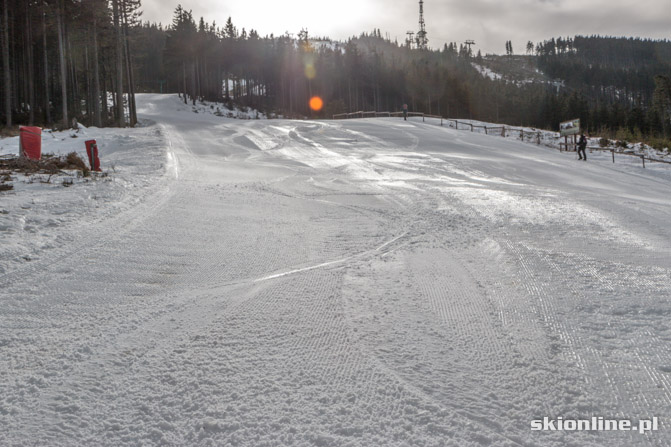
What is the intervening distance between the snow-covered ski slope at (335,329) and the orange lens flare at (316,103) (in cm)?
8168

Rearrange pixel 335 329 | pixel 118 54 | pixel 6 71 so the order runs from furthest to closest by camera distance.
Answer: pixel 118 54, pixel 6 71, pixel 335 329

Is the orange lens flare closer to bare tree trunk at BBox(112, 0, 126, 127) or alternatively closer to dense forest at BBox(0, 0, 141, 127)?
dense forest at BBox(0, 0, 141, 127)

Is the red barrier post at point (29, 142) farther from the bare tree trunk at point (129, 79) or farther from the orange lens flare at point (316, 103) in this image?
the orange lens flare at point (316, 103)

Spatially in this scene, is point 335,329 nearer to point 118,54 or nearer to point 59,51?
point 59,51

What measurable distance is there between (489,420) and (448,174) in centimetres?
1329

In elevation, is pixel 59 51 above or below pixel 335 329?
above

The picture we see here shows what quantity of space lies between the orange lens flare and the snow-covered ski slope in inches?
3216

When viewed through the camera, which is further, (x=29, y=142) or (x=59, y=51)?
(x=59, y=51)

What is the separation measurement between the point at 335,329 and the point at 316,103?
89.1 metres

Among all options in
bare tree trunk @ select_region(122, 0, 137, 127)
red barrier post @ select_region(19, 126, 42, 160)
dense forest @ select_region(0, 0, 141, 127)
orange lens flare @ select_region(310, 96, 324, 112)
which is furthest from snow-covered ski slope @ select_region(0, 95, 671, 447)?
orange lens flare @ select_region(310, 96, 324, 112)

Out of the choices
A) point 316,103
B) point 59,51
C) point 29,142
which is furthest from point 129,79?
point 316,103

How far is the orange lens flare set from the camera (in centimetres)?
8700

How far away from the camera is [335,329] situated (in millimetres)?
3703

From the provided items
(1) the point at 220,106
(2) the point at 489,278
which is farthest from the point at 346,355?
(1) the point at 220,106
